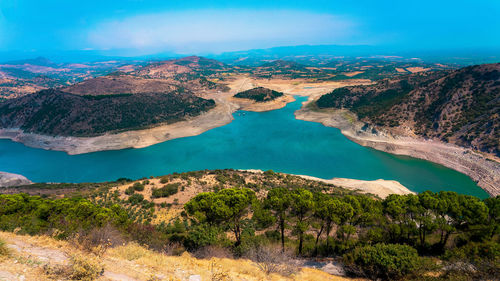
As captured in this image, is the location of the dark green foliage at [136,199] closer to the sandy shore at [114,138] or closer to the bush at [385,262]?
the bush at [385,262]

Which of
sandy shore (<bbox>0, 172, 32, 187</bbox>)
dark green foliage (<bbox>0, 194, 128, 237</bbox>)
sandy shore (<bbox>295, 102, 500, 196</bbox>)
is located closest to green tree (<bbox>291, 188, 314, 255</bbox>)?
dark green foliage (<bbox>0, 194, 128, 237</bbox>)

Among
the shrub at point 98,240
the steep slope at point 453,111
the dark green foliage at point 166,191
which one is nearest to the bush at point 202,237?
the shrub at point 98,240

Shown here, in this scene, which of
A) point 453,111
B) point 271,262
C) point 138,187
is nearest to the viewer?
point 271,262

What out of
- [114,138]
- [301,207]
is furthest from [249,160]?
[114,138]

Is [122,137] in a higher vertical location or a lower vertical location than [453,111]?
lower

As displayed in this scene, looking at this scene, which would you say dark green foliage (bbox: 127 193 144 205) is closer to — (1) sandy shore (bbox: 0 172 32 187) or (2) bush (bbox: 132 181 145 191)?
(2) bush (bbox: 132 181 145 191)

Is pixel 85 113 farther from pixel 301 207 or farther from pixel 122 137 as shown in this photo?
pixel 301 207
